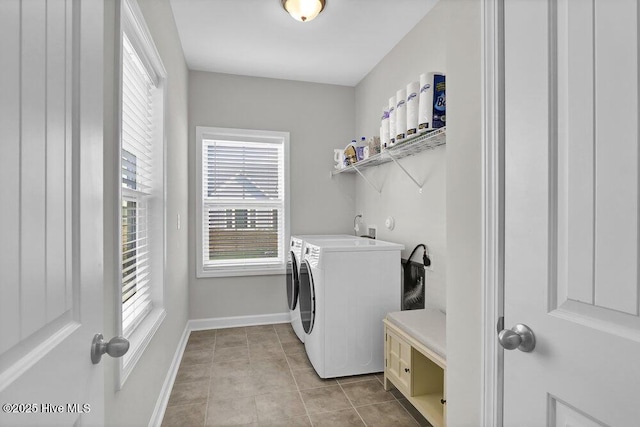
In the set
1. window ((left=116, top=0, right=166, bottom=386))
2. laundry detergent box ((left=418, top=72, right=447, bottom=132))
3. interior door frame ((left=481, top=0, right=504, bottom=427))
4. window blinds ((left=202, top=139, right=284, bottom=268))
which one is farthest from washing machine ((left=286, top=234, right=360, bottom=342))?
interior door frame ((left=481, top=0, right=504, bottom=427))

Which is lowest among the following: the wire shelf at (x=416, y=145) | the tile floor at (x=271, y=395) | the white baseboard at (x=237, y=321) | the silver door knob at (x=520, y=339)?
the tile floor at (x=271, y=395)

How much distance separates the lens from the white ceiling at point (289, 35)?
92.0 inches

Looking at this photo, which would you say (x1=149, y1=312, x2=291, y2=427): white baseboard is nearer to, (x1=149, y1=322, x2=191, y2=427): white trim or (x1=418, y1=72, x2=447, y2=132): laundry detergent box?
(x1=149, y1=322, x2=191, y2=427): white trim

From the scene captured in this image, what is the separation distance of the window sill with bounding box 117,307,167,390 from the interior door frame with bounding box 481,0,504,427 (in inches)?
47.9

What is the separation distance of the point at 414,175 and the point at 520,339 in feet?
6.15

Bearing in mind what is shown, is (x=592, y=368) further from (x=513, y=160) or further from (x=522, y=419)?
(x=513, y=160)

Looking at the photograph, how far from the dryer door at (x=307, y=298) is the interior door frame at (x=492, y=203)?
158cm

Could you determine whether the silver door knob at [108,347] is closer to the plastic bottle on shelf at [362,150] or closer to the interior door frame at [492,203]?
the interior door frame at [492,203]

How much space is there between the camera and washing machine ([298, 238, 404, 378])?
229cm

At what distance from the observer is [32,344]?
0.47 meters

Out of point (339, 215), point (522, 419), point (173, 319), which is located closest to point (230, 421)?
point (173, 319)

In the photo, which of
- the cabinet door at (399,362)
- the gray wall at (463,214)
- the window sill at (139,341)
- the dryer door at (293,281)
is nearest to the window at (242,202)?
the dryer door at (293,281)

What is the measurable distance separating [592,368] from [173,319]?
240 centimetres

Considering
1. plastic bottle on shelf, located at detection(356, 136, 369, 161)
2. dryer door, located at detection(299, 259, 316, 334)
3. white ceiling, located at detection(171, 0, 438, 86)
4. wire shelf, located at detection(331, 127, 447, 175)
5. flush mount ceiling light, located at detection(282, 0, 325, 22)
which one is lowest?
dryer door, located at detection(299, 259, 316, 334)
